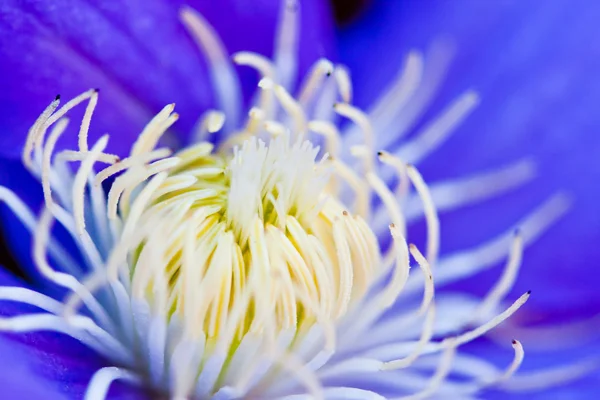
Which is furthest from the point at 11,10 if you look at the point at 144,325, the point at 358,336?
the point at 358,336

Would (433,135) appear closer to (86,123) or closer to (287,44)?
(287,44)

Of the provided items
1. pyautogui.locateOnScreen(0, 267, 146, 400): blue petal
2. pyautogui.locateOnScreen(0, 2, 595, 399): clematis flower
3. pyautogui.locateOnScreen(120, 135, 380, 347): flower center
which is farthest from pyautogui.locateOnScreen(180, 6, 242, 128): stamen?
pyautogui.locateOnScreen(0, 267, 146, 400): blue petal

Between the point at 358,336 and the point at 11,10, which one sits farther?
the point at 358,336

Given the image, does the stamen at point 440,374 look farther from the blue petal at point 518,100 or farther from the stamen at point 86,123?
the stamen at point 86,123

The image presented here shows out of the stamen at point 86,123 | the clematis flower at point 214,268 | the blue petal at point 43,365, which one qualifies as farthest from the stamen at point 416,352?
the stamen at point 86,123

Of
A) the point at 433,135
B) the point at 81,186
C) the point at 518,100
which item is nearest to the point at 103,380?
the point at 81,186

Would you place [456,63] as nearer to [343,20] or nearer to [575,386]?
[343,20]

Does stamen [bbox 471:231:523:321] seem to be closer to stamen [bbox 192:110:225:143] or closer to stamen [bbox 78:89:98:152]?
stamen [bbox 192:110:225:143]

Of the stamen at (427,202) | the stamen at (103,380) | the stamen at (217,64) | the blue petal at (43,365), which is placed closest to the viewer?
the blue petal at (43,365)
